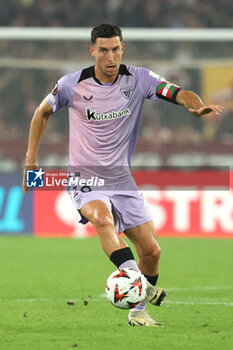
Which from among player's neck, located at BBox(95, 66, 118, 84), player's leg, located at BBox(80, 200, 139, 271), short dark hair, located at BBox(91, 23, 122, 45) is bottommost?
player's leg, located at BBox(80, 200, 139, 271)

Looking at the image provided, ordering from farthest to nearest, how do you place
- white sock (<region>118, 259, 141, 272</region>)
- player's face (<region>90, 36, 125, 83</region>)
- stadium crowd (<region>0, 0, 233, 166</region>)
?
stadium crowd (<region>0, 0, 233, 166</region>), player's face (<region>90, 36, 125, 83</region>), white sock (<region>118, 259, 141, 272</region>)

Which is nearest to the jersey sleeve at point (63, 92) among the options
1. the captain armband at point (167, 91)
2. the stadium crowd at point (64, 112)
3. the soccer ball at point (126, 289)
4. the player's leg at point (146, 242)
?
the captain armband at point (167, 91)

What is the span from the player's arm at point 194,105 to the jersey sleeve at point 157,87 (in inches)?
2.7

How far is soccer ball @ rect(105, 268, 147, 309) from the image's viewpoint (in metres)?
5.79

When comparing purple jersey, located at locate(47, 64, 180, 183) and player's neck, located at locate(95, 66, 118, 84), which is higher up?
player's neck, located at locate(95, 66, 118, 84)

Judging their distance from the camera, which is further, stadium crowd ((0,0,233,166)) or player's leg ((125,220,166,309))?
stadium crowd ((0,0,233,166))

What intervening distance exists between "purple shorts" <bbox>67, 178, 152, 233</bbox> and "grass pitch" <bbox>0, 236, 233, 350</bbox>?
790 millimetres

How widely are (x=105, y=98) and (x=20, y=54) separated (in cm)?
926

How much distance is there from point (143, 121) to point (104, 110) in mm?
8538

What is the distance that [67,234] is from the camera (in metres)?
14.5

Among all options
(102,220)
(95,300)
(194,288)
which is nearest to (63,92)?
(102,220)

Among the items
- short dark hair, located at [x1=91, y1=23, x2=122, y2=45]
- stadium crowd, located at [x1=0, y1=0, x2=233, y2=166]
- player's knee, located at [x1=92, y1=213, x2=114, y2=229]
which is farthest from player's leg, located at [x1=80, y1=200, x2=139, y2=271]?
stadium crowd, located at [x1=0, y1=0, x2=233, y2=166]

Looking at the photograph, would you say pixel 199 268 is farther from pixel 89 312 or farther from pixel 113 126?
pixel 113 126

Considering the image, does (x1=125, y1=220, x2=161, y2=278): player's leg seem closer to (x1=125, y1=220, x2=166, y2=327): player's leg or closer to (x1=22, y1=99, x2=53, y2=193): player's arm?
(x1=125, y1=220, x2=166, y2=327): player's leg
